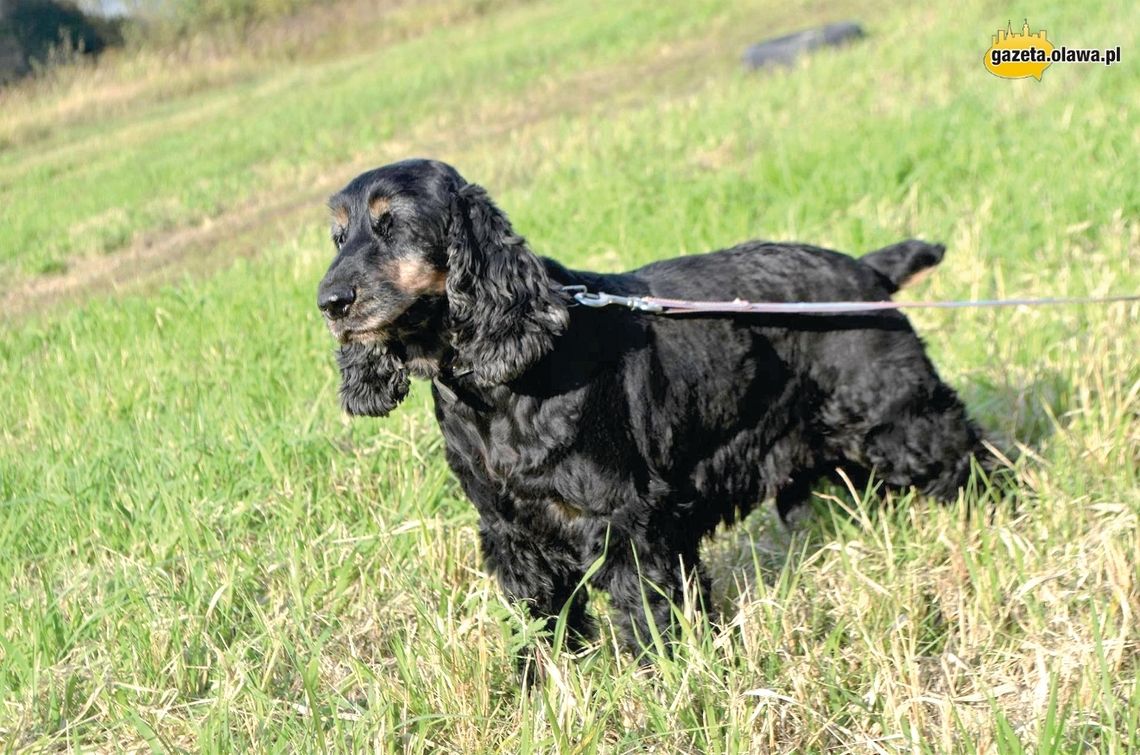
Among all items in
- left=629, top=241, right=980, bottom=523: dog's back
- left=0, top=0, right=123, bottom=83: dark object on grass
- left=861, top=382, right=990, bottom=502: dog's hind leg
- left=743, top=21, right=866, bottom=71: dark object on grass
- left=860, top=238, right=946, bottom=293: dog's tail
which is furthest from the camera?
left=0, top=0, right=123, bottom=83: dark object on grass

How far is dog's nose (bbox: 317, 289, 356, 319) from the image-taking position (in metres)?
2.90

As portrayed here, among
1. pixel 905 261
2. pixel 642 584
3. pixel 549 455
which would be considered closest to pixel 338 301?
pixel 549 455

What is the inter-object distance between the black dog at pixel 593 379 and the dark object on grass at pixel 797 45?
11.8m

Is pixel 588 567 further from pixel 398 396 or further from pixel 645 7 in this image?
pixel 645 7

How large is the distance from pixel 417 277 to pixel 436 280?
71mm

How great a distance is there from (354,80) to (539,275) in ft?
67.4

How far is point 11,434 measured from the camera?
5.79 meters

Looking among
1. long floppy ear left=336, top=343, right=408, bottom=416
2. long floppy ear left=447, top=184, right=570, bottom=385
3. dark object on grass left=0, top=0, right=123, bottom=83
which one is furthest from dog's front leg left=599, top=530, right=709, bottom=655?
dark object on grass left=0, top=0, right=123, bottom=83

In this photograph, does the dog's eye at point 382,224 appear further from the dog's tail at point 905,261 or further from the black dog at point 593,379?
the dog's tail at point 905,261

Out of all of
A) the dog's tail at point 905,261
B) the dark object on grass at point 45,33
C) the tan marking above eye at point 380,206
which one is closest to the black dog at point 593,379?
the tan marking above eye at point 380,206

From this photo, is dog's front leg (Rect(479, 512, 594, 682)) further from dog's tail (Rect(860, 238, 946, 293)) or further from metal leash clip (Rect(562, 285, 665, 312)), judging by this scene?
dog's tail (Rect(860, 238, 946, 293))

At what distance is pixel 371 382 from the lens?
11.3ft

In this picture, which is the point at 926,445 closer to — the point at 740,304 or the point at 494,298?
the point at 740,304

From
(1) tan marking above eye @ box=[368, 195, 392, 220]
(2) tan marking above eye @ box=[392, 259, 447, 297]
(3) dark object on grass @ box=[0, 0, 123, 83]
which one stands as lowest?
(2) tan marking above eye @ box=[392, 259, 447, 297]
